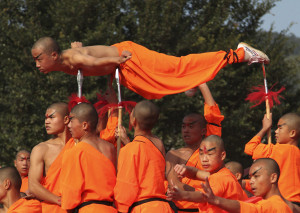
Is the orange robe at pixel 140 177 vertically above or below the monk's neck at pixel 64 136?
below

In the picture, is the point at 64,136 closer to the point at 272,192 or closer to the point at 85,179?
the point at 85,179

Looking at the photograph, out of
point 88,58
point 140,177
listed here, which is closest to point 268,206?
point 140,177

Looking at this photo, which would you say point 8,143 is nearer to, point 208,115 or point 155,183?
point 208,115

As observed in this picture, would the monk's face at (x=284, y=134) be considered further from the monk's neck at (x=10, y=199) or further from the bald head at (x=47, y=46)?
the monk's neck at (x=10, y=199)

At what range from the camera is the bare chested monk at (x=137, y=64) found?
687cm

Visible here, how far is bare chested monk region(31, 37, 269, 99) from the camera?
6.87 metres

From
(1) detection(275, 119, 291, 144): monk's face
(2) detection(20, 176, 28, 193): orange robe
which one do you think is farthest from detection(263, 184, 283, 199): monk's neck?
(2) detection(20, 176, 28, 193): orange robe

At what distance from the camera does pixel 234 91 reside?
55.1 ft

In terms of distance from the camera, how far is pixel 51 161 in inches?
264

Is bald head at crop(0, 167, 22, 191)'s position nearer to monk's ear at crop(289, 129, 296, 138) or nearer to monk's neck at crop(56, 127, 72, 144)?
monk's neck at crop(56, 127, 72, 144)

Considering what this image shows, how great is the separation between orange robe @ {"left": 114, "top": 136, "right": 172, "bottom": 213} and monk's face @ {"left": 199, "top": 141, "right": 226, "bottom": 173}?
0.48 m

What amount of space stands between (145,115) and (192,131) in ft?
5.36

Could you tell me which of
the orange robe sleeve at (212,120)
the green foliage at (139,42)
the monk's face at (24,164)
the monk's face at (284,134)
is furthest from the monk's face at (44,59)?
the green foliage at (139,42)

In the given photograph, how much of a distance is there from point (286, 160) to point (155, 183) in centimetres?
207
